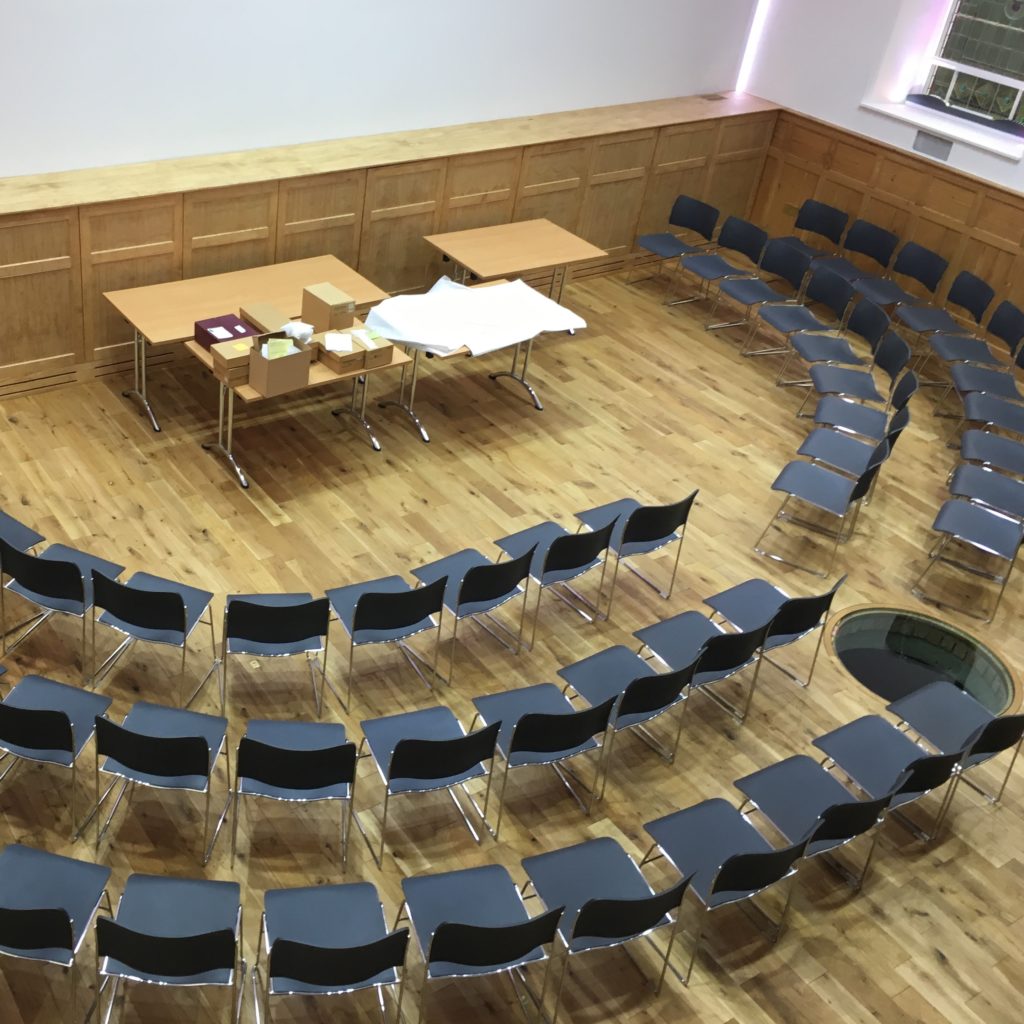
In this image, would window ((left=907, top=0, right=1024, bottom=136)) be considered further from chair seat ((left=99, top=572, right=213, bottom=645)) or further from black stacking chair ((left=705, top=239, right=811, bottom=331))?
chair seat ((left=99, top=572, right=213, bottom=645))

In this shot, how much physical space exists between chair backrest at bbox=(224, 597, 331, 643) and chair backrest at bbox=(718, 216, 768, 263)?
255 inches

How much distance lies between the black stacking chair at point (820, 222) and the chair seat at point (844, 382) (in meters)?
2.30

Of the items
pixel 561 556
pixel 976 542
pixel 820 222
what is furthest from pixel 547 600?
pixel 820 222

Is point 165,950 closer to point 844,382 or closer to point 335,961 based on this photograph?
point 335,961

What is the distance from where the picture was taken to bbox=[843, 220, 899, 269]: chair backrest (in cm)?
1062

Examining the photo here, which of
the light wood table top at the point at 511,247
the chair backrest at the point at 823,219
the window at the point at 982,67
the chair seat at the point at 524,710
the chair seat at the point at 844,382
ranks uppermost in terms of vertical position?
the window at the point at 982,67

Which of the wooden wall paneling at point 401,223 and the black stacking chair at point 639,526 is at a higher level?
the wooden wall paneling at point 401,223

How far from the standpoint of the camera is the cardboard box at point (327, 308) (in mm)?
7695

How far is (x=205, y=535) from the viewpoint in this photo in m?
6.97

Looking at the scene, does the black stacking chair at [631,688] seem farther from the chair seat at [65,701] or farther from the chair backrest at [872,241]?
the chair backrest at [872,241]

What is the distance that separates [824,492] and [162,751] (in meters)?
4.41

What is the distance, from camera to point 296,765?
191 inches

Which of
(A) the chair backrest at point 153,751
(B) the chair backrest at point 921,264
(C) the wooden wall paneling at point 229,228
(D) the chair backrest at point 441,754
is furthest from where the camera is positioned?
(B) the chair backrest at point 921,264

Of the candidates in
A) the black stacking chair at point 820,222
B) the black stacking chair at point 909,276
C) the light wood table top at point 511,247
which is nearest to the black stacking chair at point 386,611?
the light wood table top at point 511,247
